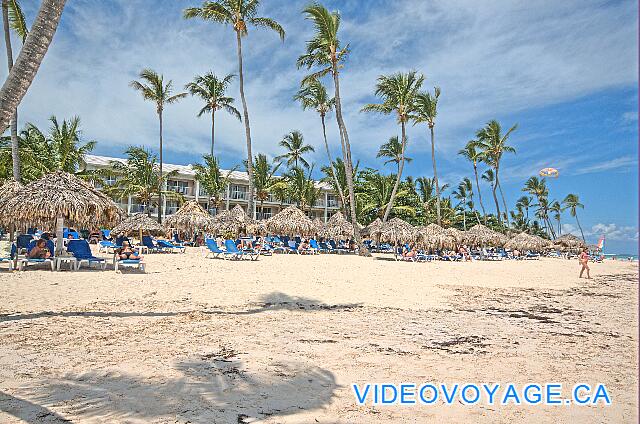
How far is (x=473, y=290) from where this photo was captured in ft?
35.3

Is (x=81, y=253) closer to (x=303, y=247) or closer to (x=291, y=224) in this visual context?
(x=303, y=247)

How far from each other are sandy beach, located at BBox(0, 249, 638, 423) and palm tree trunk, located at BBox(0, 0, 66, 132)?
8.87 ft

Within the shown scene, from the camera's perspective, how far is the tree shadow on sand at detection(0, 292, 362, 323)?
5.82 meters

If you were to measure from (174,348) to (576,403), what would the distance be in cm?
417

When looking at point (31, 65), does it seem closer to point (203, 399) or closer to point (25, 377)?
point (25, 377)

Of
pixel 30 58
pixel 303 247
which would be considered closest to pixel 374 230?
pixel 303 247

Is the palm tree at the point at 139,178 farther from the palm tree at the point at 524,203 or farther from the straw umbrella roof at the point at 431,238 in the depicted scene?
the palm tree at the point at 524,203

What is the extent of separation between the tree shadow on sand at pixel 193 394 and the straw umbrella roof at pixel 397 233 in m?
17.6

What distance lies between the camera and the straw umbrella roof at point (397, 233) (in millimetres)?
20969

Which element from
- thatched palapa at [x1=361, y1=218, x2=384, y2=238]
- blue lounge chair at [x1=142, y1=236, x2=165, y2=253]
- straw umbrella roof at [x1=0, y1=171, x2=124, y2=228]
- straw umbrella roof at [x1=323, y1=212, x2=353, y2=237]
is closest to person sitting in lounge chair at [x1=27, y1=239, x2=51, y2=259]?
straw umbrella roof at [x1=0, y1=171, x2=124, y2=228]

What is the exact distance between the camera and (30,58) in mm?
4223

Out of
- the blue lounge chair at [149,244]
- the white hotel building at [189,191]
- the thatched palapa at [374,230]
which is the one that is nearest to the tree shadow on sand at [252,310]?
the blue lounge chair at [149,244]

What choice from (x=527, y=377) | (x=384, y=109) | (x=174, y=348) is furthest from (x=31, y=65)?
(x=384, y=109)

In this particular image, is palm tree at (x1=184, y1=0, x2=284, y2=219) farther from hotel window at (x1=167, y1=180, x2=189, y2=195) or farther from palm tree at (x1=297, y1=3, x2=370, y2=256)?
hotel window at (x1=167, y1=180, x2=189, y2=195)
